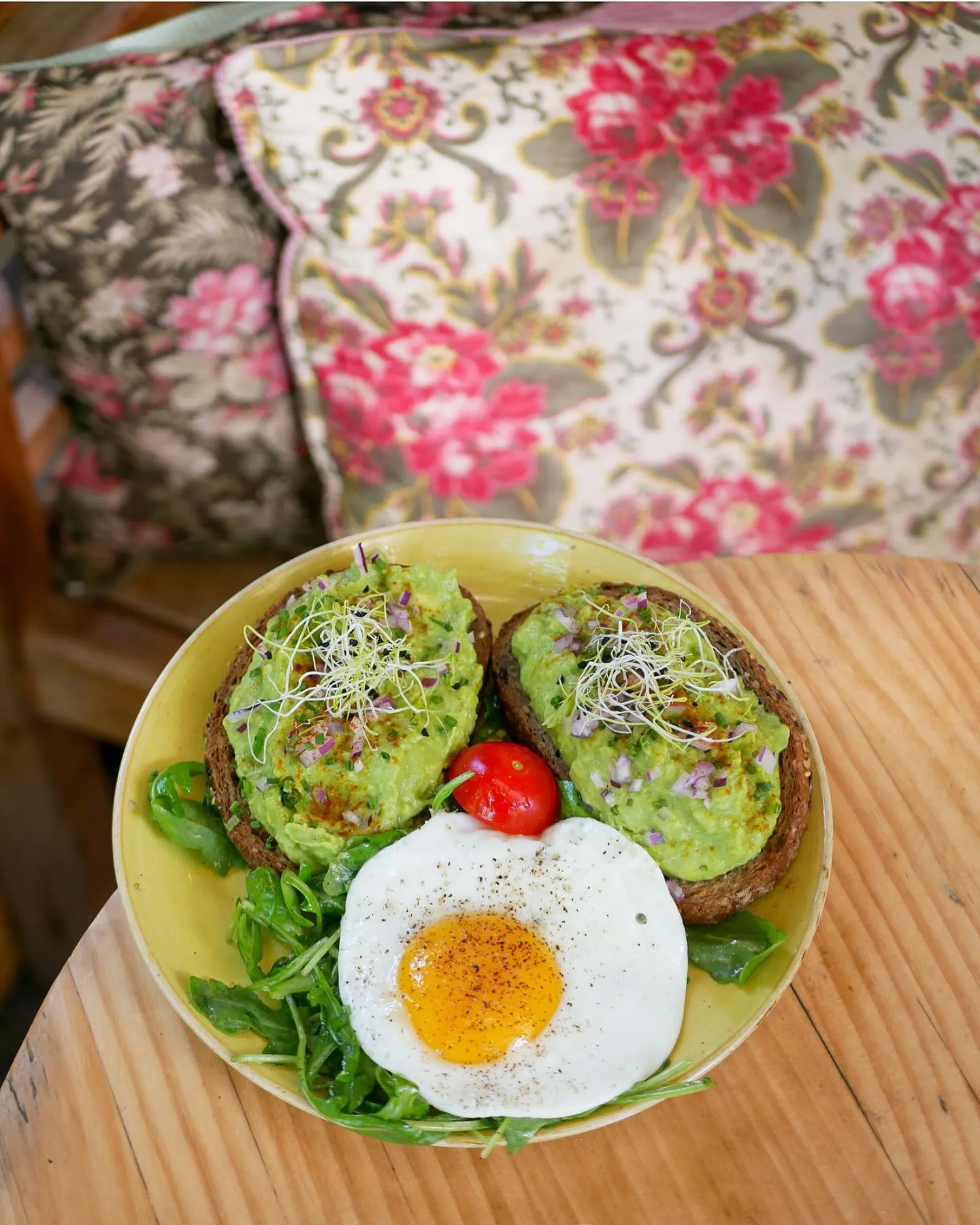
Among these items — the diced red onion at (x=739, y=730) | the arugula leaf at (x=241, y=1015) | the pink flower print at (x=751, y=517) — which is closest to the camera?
the arugula leaf at (x=241, y=1015)

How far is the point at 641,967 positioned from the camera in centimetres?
154

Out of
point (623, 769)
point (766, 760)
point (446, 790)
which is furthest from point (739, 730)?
point (446, 790)

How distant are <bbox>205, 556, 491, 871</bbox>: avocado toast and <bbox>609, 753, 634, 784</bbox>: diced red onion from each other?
262mm

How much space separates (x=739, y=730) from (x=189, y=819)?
86 cm

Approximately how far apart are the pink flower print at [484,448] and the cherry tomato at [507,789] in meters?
Answer: 0.84

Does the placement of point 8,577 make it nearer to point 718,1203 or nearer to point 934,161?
point 718,1203

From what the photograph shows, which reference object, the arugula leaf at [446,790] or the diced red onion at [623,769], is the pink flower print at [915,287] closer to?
the diced red onion at [623,769]

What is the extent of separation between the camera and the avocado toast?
162cm

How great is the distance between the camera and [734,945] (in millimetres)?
1578

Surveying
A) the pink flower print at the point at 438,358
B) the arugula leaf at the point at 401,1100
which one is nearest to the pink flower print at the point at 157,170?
the pink flower print at the point at 438,358

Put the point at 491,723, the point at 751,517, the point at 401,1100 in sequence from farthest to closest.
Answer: the point at 751,517 → the point at 491,723 → the point at 401,1100

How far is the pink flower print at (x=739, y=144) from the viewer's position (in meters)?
2.15

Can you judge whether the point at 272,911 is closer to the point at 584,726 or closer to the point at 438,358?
the point at 584,726

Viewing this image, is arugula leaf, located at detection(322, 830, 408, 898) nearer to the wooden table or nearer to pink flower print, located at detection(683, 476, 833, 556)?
the wooden table
